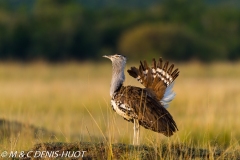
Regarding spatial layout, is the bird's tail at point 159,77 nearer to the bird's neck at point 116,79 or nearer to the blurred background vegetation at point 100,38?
the bird's neck at point 116,79

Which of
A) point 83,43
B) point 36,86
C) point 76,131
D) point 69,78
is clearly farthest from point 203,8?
point 76,131

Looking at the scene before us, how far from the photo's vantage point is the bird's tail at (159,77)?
678 centimetres

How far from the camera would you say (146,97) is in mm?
6438

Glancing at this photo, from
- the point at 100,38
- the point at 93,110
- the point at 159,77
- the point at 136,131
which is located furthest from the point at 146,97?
the point at 100,38

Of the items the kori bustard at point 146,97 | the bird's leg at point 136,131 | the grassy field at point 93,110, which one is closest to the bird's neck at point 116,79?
the kori bustard at point 146,97

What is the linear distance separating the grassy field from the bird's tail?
0.40m

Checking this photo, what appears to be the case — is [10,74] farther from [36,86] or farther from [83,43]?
[83,43]

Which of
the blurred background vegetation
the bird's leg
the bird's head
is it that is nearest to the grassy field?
the bird's leg

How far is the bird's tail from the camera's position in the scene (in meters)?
6.78

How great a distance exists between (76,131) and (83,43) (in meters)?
21.5

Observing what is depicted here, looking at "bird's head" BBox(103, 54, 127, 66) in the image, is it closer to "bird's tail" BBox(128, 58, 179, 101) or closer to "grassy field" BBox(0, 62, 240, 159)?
"bird's tail" BBox(128, 58, 179, 101)

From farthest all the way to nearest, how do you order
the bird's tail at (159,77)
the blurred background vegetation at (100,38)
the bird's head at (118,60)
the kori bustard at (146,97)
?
the blurred background vegetation at (100,38) < the bird's tail at (159,77) < the bird's head at (118,60) < the kori bustard at (146,97)

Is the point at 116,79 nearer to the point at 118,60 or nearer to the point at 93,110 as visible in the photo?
the point at 118,60

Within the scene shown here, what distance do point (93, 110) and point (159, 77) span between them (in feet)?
21.2
